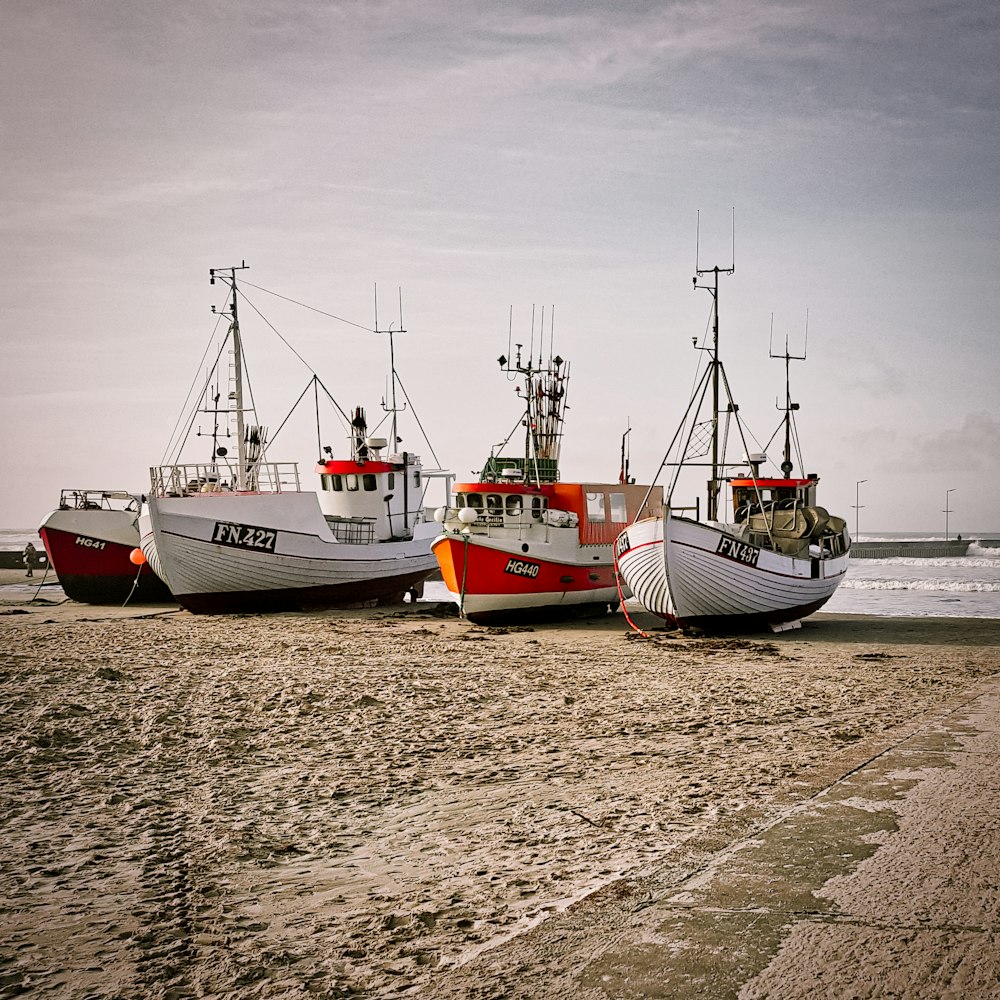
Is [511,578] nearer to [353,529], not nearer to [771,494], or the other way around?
[771,494]

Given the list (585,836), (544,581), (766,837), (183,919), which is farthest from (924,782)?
(544,581)

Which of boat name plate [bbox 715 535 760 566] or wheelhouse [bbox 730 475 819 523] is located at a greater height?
wheelhouse [bbox 730 475 819 523]

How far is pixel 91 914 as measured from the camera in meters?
4.60

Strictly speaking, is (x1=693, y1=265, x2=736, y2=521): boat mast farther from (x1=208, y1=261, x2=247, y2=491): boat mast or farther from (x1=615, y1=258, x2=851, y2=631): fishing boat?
(x1=208, y1=261, x2=247, y2=491): boat mast

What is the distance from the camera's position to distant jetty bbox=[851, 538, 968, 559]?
6839 cm

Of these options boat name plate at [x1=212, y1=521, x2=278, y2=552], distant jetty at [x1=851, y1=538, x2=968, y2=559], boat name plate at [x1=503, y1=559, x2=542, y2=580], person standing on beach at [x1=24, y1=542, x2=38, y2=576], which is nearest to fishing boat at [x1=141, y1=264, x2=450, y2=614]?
boat name plate at [x1=212, y1=521, x2=278, y2=552]

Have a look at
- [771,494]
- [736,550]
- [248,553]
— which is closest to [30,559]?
[248,553]

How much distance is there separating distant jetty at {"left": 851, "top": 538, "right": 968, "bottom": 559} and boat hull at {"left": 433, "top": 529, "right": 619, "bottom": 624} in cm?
5003

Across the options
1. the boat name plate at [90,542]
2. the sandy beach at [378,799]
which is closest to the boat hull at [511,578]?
the sandy beach at [378,799]

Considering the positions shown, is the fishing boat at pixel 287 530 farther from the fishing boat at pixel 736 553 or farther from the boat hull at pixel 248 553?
the fishing boat at pixel 736 553

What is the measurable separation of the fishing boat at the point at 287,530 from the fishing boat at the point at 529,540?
3.61m

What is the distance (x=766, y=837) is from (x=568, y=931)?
4.99ft

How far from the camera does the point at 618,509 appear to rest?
72.9ft

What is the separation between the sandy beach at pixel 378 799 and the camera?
13.3 feet
